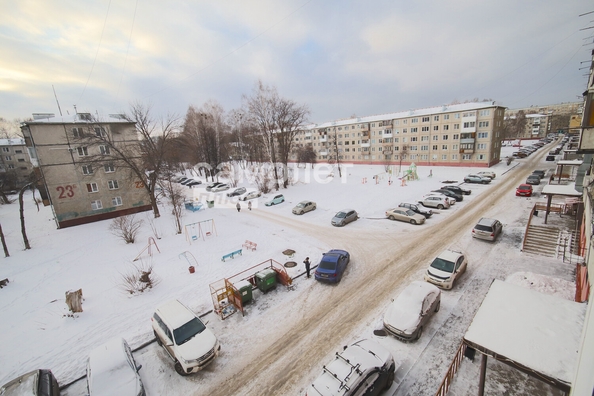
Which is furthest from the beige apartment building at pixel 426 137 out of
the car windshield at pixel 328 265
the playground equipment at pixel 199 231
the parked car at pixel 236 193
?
the car windshield at pixel 328 265

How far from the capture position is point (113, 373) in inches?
272

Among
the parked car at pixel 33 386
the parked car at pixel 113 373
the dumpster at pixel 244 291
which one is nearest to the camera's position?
the parked car at pixel 33 386

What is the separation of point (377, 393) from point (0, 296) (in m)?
19.3

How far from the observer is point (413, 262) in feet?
44.0

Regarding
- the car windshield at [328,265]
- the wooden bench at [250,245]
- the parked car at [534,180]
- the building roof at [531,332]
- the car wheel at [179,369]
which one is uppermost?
the building roof at [531,332]

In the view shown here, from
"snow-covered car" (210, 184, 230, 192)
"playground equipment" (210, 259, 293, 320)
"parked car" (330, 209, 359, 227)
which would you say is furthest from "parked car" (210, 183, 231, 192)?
"playground equipment" (210, 259, 293, 320)

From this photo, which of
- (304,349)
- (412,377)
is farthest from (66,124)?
(412,377)

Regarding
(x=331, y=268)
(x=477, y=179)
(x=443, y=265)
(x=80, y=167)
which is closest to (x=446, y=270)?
(x=443, y=265)

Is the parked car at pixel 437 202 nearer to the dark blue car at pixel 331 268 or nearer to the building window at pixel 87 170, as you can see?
the dark blue car at pixel 331 268

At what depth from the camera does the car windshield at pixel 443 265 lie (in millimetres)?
11030

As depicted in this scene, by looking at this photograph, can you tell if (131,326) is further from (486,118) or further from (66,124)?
(486,118)

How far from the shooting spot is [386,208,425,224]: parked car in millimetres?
19016

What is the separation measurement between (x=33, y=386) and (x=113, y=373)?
6.38 feet

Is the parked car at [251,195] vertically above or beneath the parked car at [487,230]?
above
